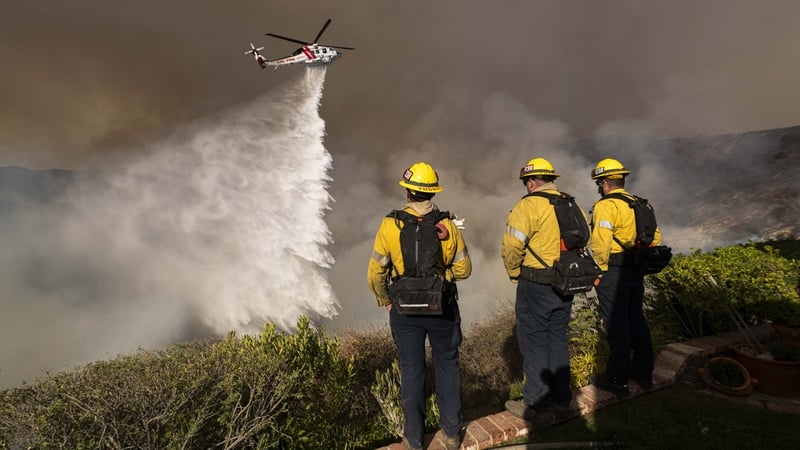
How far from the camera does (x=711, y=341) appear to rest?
5309mm

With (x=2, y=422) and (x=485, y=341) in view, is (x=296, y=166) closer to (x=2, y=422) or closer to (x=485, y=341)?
(x=485, y=341)

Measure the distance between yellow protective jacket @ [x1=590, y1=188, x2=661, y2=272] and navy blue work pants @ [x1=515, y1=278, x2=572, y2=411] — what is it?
0.86 metres

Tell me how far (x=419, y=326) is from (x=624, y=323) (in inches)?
113

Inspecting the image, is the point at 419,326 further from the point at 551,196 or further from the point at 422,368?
the point at 551,196

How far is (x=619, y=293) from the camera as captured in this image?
4453 millimetres

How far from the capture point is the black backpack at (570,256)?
12.1 ft

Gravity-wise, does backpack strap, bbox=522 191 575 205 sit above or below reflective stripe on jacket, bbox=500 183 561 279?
above

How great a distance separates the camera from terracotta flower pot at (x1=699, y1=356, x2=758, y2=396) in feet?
14.5

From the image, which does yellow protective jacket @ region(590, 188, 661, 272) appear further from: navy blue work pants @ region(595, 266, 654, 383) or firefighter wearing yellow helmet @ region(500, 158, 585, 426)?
firefighter wearing yellow helmet @ region(500, 158, 585, 426)

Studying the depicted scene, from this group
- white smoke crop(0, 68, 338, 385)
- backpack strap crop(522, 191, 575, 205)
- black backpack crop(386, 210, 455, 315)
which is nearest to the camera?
black backpack crop(386, 210, 455, 315)

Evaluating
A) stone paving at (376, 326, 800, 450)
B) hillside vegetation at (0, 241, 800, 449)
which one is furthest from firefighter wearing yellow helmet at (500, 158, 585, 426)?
hillside vegetation at (0, 241, 800, 449)

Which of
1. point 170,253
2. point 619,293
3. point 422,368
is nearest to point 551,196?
point 619,293

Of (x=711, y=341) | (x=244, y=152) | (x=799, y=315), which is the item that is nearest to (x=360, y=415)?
(x=711, y=341)

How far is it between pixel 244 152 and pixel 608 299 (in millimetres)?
29028
